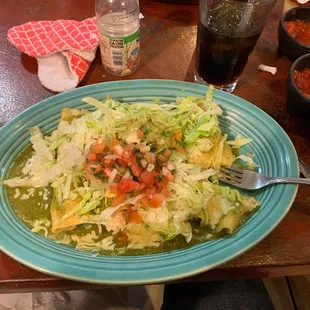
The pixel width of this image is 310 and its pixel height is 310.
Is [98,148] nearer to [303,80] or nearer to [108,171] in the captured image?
[108,171]

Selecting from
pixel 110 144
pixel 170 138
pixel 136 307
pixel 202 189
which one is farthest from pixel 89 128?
pixel 136 307

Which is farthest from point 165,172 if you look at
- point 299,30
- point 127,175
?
point 299,30

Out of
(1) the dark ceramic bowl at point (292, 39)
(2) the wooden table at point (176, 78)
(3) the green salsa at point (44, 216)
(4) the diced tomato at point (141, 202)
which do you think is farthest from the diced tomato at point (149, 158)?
(1) the dark ceramic bowl at point (292, 39)

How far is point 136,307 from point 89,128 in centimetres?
77

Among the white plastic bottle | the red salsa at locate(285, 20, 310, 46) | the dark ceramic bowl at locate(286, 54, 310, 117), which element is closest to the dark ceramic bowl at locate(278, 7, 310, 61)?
the red salsa at locate(285, 20, 310, 46)

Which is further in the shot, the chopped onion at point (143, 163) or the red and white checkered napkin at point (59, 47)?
the red and white checkered napkin at point (59, 47)

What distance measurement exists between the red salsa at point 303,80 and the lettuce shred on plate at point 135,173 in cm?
29

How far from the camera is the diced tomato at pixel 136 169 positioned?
1.03 m

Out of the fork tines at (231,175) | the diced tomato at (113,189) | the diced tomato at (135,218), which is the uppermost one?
the diced tomato at (113,189)

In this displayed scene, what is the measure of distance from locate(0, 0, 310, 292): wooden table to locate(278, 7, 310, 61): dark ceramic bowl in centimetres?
7

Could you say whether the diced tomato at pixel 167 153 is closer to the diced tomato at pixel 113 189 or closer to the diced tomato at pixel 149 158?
the diced tomato at pixel 149 158

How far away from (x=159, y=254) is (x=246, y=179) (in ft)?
1.10

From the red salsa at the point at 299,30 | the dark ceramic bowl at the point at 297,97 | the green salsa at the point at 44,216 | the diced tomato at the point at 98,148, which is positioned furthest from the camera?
the red salsa at the point at 299,30

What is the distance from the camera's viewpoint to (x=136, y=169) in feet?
3.38
